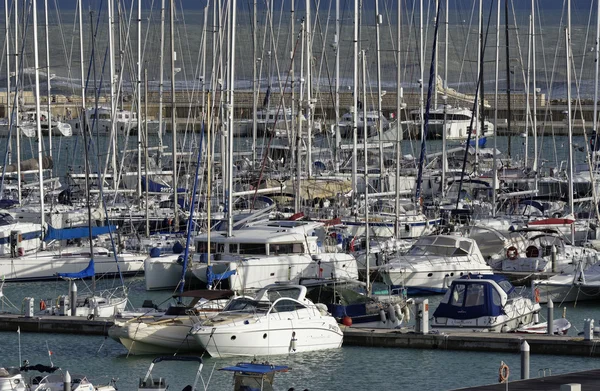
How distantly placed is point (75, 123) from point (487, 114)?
82.6 feet

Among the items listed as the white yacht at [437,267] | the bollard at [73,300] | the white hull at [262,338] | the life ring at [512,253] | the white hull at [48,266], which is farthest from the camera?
the white hull at [48,266]

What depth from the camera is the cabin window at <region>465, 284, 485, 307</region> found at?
25.6 metres

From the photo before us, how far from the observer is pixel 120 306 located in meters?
27.8

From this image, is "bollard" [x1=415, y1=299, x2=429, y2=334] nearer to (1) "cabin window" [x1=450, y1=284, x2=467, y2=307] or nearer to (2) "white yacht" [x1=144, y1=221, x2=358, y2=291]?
(1) "cabin window" [x1=450, y1=284, x2=467, y2=307]

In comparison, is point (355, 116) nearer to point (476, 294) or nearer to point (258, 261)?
point (258, 261)

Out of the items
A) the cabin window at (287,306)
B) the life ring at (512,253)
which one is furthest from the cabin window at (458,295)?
the life ring at (512,253)

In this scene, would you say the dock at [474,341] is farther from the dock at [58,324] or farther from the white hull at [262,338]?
the dock at [58,324]

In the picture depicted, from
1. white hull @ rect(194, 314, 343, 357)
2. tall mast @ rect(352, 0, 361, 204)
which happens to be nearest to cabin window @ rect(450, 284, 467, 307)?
white hull @ rect(194, 314, 343, 357)

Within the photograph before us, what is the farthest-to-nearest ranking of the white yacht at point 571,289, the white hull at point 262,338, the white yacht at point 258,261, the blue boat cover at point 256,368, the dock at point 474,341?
the white yacht at point 258,261 → the white yacht at point 571,289 → the dock at point 474,341 → the white hull at point 262,338 → the blue boat cover at point 256,368

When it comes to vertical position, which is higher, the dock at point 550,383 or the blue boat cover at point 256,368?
the dock at point 550,383

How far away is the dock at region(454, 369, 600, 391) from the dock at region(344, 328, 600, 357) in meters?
4.69

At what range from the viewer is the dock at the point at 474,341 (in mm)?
24078

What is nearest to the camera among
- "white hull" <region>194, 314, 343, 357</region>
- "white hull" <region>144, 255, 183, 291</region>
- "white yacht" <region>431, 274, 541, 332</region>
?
"white hull" <region>194, 314, 343, 357</region>

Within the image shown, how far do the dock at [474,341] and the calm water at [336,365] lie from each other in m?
0.12
